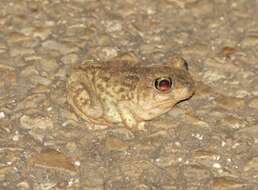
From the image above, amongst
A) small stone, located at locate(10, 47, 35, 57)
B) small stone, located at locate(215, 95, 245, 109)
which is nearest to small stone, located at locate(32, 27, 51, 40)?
small stone, located at locate(10, 47, 35, 57)

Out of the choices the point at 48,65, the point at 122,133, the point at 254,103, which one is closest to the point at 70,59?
the point at 48,65

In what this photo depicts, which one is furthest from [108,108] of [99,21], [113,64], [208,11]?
[208,11]

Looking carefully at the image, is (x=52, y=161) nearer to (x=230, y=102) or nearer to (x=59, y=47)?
(x=59, y=47)

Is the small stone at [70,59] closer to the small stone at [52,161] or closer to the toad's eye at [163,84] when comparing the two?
the toad's eye at [163,84]

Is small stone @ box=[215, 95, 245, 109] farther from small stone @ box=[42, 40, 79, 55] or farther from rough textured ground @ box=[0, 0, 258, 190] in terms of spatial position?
small stone @ box=[42, 40, 79, 55]

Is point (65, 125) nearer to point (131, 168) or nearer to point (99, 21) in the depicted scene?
point (131, 168)
